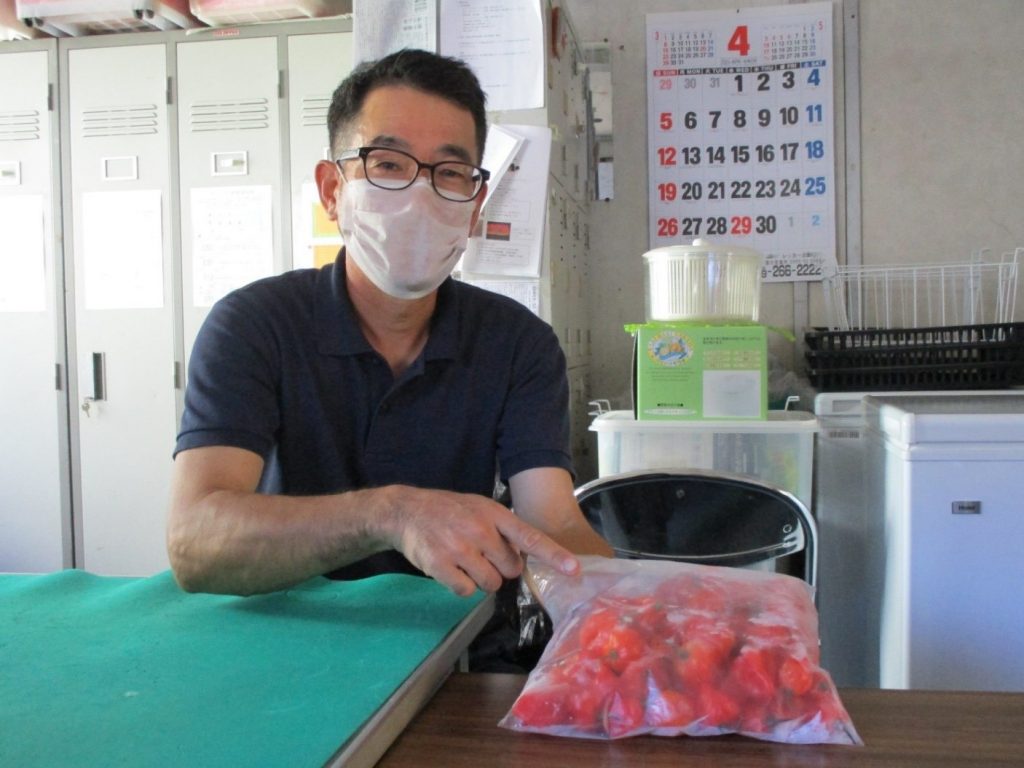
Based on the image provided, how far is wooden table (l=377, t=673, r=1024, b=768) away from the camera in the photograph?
1.87 ft

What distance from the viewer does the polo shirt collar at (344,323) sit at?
4.00ft

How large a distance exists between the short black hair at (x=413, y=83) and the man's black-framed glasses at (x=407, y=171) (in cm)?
6

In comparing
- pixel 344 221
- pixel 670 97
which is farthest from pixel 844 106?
pixel 344 221

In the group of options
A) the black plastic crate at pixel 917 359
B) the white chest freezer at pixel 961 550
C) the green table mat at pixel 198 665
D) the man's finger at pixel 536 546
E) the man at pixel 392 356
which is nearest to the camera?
the green table mat at pixel 198 665

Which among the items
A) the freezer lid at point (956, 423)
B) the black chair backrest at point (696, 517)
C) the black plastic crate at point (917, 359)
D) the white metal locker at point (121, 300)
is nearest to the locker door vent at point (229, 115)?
the white metal locker at point (121, 300)

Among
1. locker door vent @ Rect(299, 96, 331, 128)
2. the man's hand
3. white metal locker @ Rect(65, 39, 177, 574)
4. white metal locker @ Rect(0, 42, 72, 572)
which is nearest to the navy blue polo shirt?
the man's hand

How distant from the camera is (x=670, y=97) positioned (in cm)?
268

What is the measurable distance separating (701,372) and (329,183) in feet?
2.91

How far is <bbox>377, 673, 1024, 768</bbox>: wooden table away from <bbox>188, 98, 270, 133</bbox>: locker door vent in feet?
7.87

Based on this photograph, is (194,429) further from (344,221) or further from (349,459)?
(344,221)

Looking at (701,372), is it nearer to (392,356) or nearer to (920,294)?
(392,356)

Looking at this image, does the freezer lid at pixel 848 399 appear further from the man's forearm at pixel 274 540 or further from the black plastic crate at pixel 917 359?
the man's forearm at pixel 274 540

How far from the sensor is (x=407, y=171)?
1.23 meters

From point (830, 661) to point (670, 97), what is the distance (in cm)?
174
